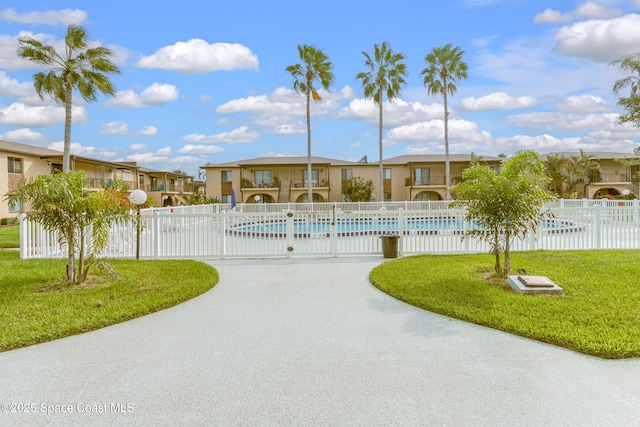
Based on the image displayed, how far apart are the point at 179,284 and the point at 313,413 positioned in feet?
17.5

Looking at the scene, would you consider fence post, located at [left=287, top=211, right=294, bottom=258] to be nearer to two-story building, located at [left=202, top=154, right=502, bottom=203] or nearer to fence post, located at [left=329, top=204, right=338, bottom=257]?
fence post, located at [left=329, top=204, right=338, bottom=257]

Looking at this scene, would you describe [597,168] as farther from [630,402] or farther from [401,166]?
[630,402]

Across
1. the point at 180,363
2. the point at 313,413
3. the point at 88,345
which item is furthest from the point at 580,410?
the point at 88,345

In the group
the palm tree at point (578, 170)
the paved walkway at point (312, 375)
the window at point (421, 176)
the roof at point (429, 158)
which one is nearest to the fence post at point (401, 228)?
the paved walkway at point (312, 375)

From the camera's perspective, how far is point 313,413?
10.8 ft

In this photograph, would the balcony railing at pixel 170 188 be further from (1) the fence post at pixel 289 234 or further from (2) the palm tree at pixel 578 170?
(2) the palm tree at pixel 578 170

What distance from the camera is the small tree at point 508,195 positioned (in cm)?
748

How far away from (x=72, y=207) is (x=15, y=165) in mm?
29229

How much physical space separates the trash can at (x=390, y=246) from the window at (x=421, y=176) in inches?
1195

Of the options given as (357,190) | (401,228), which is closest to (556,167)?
(357,190)

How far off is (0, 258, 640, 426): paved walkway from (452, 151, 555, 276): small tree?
2.70 metres

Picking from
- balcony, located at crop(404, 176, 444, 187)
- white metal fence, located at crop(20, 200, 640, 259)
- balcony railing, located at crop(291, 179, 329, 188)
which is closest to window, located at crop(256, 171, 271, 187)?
balcony railing, located at crop(291, 179, 329, 188)

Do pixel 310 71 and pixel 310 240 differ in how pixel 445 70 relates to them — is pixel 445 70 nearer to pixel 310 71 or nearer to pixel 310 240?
pixel 310 71

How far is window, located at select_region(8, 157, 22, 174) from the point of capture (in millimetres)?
29859
